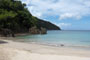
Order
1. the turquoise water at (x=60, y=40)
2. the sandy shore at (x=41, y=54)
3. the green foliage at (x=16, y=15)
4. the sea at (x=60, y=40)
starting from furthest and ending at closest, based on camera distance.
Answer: the green foliage at (x=16, y=15)
the turquoise water at (x=60, y=40)
the sea at (x=60, y=40)
the sandy shore at (x=41, y=54)

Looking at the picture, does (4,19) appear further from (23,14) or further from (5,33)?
(23,14)

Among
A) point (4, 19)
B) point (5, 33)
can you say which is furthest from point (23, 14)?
point (5, 33)

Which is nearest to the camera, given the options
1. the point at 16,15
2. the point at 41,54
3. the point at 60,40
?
the point at 41,54

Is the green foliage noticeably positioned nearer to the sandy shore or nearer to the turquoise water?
the turquoise water

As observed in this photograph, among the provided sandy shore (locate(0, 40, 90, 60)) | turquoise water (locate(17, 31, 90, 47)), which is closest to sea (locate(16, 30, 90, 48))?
turquoise water (locate(17, 31, 90, 47))

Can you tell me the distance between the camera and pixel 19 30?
51.4 meters

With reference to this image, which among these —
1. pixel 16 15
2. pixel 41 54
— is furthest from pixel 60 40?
pixel 16 15

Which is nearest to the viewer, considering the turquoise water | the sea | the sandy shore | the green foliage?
the sandy shore

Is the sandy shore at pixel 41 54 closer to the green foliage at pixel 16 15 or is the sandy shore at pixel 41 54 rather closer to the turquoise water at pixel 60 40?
the turquoise water at pixel 60 40

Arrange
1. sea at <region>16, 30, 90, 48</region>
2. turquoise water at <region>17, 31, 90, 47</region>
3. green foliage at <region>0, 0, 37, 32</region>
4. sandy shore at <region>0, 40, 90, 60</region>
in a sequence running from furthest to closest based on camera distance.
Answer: green foliage at <region>0, 0, 37, 32</region>
turquoise water at <region>17, 31, 90, 47</region>
sea at <region>16, 30, 90, 48</region>
sandy shore at <region>0, 40, 90, 60</region>

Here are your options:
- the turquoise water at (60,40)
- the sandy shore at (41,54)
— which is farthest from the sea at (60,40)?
the sandy shore at (41,54)

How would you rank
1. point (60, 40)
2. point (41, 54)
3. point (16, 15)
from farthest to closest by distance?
point (16, 15), point (60, 40), point (41, 54)

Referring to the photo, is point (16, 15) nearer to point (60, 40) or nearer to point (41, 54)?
point (60, 40)

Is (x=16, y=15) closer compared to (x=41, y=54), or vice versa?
(x=41, y=54)
